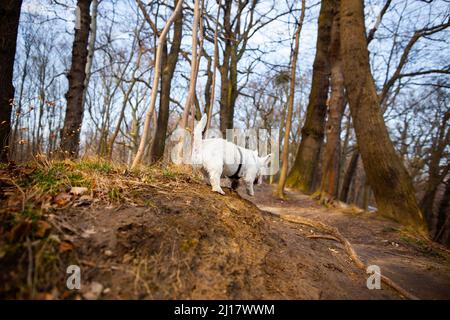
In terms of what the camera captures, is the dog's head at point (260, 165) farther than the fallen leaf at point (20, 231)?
Yes

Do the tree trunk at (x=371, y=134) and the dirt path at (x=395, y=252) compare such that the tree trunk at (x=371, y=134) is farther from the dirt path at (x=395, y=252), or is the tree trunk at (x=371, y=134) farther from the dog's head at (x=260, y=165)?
the dog's head at (x=260, y=165)

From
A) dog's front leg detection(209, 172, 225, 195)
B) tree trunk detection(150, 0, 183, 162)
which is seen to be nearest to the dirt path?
dog's front leg detection(209, 172, 225, 195)

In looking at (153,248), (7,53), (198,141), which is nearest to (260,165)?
(198,141)

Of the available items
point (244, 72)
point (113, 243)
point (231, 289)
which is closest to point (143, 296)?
point (113, 243)

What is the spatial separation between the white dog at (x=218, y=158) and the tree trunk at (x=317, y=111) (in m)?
7.50

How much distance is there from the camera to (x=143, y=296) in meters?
1.48

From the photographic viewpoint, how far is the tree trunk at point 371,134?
5324 mm

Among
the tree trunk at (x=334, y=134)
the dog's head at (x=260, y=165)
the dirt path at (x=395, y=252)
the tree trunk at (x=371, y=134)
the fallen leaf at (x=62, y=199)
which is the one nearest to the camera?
the fallen leaf at (x=62, y=199)

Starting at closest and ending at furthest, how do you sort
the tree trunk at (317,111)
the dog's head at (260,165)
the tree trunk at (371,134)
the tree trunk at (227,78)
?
the dog's head at (260,165), the tree trunk at (371,134), the tree trunk at (317,111), the tree trunk at (227,78)

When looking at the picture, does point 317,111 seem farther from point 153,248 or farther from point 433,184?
point 153,248

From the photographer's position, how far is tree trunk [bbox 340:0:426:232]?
17.5ft

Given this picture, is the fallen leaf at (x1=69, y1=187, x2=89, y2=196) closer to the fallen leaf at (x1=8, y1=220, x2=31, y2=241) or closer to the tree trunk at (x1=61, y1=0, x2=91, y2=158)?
the fallen leaf at (x1=8, y1=220, x2=31, y2=241)

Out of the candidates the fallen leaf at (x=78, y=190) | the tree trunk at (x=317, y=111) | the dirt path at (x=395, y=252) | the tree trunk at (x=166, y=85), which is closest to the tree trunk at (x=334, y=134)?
the dirt path at (x=395, y=252)
